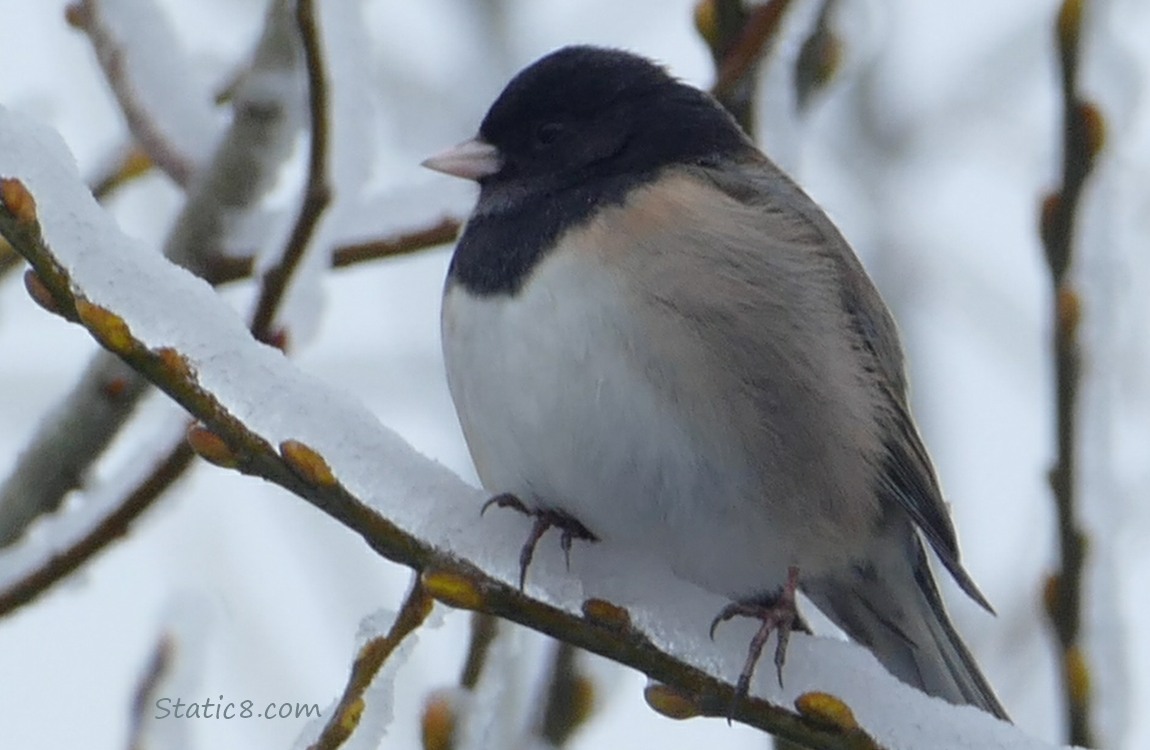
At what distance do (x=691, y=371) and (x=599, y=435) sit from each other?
0.12m

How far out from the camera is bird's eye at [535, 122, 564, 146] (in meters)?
2.20

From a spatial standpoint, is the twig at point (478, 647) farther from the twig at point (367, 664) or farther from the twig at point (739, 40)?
the twig at point (739, 40)

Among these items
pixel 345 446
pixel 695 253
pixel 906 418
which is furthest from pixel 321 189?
pixel 906 418

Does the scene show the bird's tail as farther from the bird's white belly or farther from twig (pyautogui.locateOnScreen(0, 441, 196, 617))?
twig (pyautogui.locateOnScreen(0, 441, 196, 617))

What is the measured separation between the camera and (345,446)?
1.25m

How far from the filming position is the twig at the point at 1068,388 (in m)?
1.37

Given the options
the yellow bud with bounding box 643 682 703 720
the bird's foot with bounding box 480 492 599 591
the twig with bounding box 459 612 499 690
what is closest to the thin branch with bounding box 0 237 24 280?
the bird's foot with bounding box 480 492 599 591

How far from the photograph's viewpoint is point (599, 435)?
1765mm

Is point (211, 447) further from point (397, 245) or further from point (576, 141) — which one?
point (576, 141)

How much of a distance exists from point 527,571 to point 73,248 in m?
0.55

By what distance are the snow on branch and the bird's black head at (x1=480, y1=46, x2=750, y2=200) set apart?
0.76 m

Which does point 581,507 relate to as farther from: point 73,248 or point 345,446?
point 73,248

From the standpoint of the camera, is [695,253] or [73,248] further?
[695,253]

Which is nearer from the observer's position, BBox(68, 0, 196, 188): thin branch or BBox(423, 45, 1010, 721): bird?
BBox(423, 45, 1010, 721): bird
